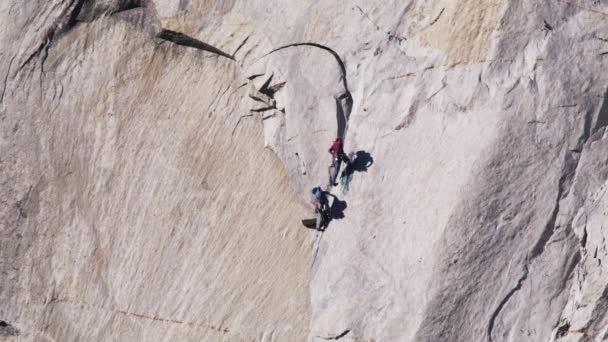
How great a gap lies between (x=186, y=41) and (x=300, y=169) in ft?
11.2

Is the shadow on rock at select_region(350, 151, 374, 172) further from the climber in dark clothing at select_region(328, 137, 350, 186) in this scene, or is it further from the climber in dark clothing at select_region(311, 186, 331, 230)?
the climber in dark clothing at select_region(311, 186, 331, 230)

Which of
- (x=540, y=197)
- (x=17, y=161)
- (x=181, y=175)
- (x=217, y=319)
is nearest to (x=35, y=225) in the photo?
(x=17, y=161)

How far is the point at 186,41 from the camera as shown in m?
15.7

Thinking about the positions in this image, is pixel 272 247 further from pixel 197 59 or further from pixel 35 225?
pixel 35 225

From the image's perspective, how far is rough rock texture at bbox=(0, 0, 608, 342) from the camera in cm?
1281

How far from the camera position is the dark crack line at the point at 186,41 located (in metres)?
15.5

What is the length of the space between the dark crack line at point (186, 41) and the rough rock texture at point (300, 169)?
48 mm

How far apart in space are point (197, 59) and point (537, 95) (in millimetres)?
6443

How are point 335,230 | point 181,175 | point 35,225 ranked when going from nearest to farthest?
point 335,230, point 181,175, point 35,225

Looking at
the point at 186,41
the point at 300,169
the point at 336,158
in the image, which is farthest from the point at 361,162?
the point at 186,41

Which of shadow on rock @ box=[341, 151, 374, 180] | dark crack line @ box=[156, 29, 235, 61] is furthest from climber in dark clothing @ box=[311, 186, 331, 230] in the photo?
dark crack line @ box=[156, 29, 235, 61]

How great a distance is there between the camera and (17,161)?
16.6 meters

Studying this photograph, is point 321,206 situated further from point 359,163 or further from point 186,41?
point 186,41

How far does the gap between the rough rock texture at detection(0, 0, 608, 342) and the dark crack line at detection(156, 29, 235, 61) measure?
5 centimetres
